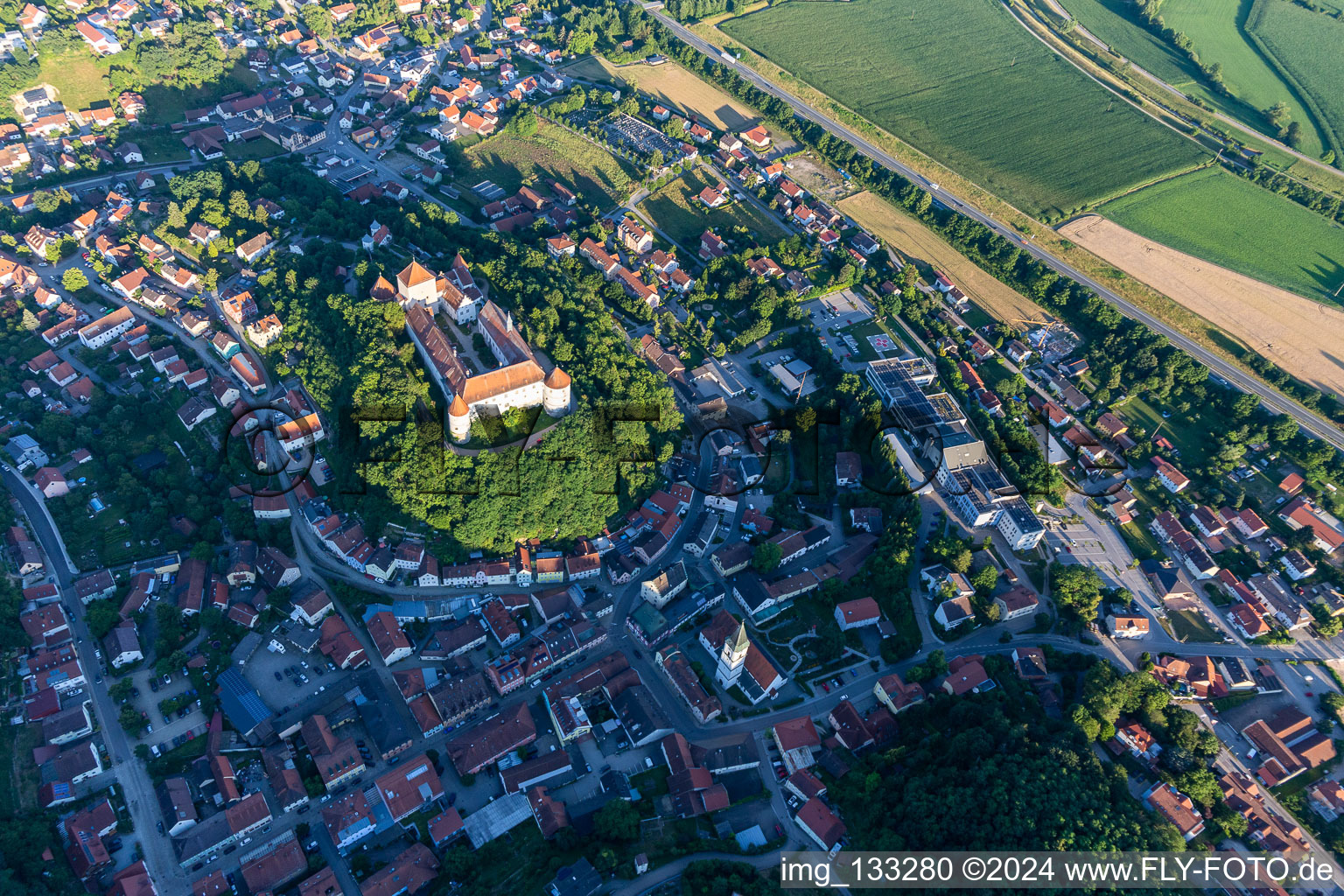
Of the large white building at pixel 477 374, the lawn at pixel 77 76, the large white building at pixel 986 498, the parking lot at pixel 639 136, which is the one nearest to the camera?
the large white building at pixel 477 374

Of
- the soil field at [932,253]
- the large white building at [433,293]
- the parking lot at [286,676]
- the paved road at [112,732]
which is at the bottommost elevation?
the paved road at [112,732]

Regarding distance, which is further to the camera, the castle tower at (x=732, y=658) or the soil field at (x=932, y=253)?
the soil field at (x=932, y=253)

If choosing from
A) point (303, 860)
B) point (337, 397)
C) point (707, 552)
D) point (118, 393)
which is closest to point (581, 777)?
point (303, 860)

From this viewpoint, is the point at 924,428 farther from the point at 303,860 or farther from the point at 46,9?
the point at 46,9

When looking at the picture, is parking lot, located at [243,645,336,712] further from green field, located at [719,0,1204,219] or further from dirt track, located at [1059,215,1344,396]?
green field, located at [719,0,1204,219]

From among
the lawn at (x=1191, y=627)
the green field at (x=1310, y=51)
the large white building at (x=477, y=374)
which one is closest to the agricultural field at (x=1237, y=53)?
the green field at (x=1310, y=51)

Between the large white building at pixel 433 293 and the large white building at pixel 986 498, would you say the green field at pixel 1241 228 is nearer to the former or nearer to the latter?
the large white building at pixel 986 498

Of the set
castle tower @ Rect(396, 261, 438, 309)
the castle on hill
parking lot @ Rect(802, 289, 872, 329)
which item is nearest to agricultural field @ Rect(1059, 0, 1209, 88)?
parking lot @ Rect(802, 289, 872, 329)

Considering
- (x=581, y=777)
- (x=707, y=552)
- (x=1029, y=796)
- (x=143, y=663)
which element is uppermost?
(x=1029, y=796)
